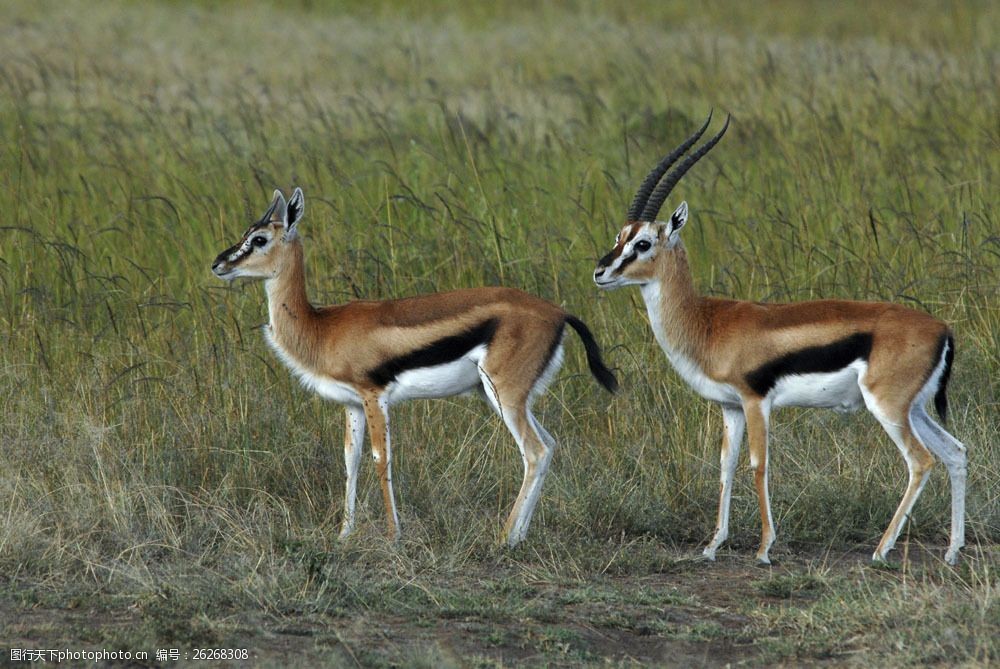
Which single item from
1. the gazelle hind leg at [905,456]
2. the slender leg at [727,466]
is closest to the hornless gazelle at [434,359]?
the slender leg at [727,466]

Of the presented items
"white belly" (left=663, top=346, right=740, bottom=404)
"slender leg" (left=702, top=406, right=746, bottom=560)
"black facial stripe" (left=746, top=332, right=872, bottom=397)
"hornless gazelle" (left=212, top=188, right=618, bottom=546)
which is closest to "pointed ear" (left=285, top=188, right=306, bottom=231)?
"hornless gazelle" (left=212, top=188, right=618, bottom=546)

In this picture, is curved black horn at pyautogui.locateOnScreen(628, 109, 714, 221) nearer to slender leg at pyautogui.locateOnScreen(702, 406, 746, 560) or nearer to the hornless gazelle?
the hornless gazelle

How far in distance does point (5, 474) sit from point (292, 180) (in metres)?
4.06

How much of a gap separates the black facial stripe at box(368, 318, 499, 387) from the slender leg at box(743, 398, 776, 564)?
1.09 meters

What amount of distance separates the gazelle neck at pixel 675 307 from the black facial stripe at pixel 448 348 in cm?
75

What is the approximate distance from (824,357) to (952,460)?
27.8 inches

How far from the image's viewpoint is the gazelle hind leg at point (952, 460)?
545 cm

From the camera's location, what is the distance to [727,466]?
18.6 feet

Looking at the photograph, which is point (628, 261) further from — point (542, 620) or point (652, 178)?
point (542, 620)

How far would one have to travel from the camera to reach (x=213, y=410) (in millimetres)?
6375

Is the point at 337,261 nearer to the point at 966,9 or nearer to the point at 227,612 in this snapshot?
the point at 227,612

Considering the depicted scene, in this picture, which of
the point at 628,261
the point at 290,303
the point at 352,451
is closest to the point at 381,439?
the point at 352,451

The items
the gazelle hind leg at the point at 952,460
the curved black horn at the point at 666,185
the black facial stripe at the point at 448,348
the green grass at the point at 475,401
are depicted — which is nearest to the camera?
the green grass at the point at 475,401

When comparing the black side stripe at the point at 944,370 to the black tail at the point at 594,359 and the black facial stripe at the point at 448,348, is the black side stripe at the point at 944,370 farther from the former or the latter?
the black facial stripe at the point at 448,348
